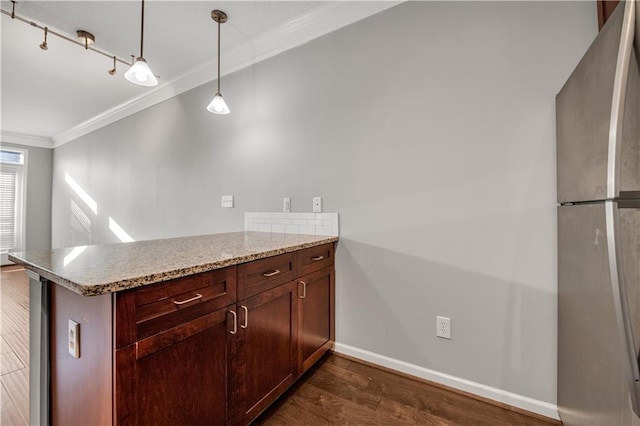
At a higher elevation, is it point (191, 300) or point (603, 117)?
point (603, 117)

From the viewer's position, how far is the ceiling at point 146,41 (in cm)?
205

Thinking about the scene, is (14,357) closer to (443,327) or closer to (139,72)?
Result: (139,72)

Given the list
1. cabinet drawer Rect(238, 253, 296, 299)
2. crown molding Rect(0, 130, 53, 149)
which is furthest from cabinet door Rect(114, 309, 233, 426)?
crown molding Rect(0, 130, 53, 149)

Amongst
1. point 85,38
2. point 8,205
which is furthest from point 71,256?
point 8,205

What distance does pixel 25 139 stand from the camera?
533cm

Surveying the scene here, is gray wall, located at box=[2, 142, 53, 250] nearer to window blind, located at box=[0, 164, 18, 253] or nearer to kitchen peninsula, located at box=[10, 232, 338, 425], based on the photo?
window blind, located at box=[0, 164, 18, 253]

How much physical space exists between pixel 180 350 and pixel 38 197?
6.96 metres

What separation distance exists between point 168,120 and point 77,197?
299cm

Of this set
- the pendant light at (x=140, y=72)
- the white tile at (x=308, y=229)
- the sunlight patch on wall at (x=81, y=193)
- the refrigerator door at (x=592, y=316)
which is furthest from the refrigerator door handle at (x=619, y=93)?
the sunlight patch on wall at (x=81, y=193)

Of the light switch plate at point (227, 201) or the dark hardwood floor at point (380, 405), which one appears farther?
the light switch plate at point (227, 201)

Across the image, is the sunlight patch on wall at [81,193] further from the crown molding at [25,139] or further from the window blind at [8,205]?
the window blind at [8,205]

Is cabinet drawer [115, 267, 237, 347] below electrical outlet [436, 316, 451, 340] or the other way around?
the other way around

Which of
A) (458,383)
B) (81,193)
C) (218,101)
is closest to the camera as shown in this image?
(458,383)

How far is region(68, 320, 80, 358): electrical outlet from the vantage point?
896mm
